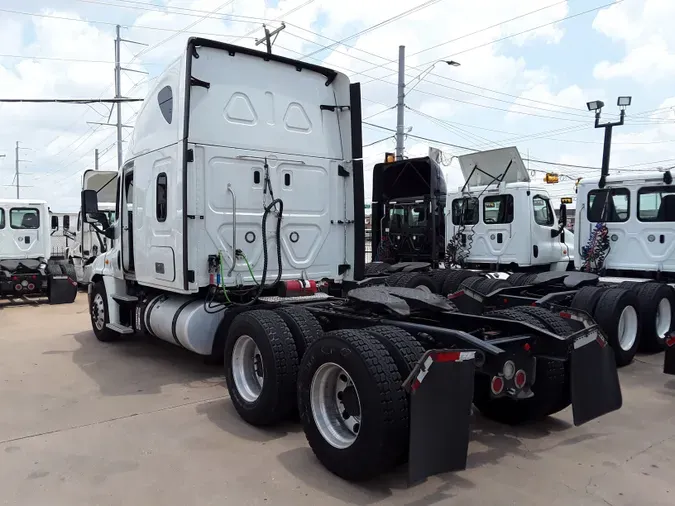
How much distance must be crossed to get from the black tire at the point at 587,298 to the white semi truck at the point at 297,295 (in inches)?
108

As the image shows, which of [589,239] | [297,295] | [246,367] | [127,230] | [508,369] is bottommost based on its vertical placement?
[246,367]

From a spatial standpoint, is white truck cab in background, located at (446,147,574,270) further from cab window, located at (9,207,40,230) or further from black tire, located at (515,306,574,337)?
cab window, located at (9,207,40,230)

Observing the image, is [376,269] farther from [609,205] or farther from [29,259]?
[29,259]

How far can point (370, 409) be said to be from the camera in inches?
135

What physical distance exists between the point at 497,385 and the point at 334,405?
113 centimetres

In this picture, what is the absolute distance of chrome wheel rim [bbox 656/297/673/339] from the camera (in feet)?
25.3

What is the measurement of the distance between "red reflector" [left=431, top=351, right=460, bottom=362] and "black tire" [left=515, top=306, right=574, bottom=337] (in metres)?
1.40

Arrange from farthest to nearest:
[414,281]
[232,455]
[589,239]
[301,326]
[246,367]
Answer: [414,281], [589,239], [246,367], [301,326], [232,455]

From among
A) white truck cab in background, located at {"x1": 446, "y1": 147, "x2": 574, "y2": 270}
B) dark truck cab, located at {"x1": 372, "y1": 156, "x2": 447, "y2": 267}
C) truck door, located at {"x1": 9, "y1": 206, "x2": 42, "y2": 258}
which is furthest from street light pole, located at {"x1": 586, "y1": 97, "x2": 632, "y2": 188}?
truck door, located at {"x1": 9, "y1": 206, "x2": 42, "y2": 258}

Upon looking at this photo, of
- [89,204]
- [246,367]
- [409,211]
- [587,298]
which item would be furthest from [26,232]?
[587,298]

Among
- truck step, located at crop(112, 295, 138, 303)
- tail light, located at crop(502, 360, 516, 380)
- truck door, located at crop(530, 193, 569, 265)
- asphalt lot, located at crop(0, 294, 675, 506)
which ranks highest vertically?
truck door, located at crop(530, 193, 569, 265)

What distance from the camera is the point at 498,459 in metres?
4.18

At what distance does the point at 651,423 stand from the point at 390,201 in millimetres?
8376

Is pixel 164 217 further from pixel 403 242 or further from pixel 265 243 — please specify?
pixel 403 242
